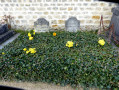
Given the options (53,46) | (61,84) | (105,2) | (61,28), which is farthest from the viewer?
(61,28)

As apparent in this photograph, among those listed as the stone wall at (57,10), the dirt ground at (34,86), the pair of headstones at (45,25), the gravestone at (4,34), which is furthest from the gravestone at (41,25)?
the dirt ground at (34,86)

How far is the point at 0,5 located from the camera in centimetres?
493

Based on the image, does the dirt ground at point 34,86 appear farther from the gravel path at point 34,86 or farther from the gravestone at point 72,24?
the gravestone at point 72,24

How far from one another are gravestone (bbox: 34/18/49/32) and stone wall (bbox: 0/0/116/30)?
2.65 feet

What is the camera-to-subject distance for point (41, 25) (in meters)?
4.34

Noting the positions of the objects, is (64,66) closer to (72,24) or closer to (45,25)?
(45,25)

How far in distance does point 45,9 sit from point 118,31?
10.1 feet

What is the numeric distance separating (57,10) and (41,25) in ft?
3.83

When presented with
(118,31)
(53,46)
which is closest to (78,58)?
(53,46)

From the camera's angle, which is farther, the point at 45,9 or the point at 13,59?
the point at 45,9

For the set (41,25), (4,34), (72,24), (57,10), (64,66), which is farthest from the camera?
(57,10)

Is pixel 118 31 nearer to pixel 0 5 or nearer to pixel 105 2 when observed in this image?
pixel 105 2

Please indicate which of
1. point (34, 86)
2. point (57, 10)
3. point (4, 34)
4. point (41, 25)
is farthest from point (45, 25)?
point (34, 86)

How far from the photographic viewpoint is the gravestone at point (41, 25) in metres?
4.32
